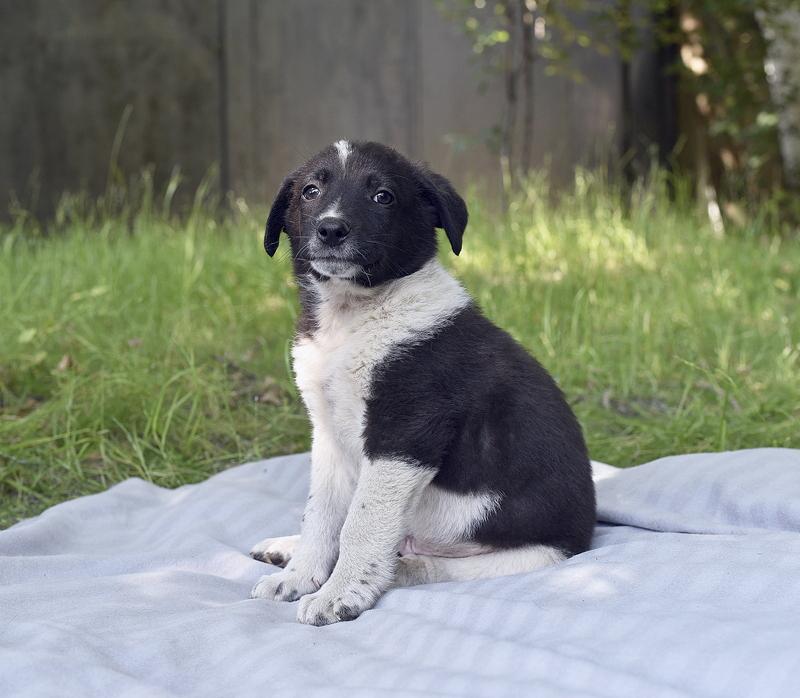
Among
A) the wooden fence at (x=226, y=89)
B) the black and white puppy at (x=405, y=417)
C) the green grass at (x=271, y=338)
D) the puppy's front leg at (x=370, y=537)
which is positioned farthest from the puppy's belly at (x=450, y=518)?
the wooden fence at (x=226, y=89)

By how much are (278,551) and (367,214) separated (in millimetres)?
1131

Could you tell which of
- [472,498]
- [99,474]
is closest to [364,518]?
[472,498]

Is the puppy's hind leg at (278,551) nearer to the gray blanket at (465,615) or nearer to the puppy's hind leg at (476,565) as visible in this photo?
the gray blanket at (465,615)

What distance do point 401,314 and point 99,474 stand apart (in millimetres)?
1948

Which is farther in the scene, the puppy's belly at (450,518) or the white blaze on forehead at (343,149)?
the white blaze on forehead at (343,149)

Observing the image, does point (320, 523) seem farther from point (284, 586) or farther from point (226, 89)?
point (226, 89)

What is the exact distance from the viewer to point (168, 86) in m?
8.72

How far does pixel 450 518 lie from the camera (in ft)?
9.21

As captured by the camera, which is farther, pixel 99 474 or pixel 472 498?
pixel 99 474

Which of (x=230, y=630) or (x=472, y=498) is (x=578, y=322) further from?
(x=230, y=630)

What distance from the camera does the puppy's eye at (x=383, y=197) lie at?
2844 mm

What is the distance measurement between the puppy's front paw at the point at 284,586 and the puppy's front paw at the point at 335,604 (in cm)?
21

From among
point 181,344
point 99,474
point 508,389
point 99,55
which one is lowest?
point 99,474

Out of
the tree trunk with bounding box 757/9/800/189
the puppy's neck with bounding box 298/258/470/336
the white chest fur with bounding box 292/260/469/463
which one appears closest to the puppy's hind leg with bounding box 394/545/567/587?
the white chest fur with bounding box 292/260/469/463
